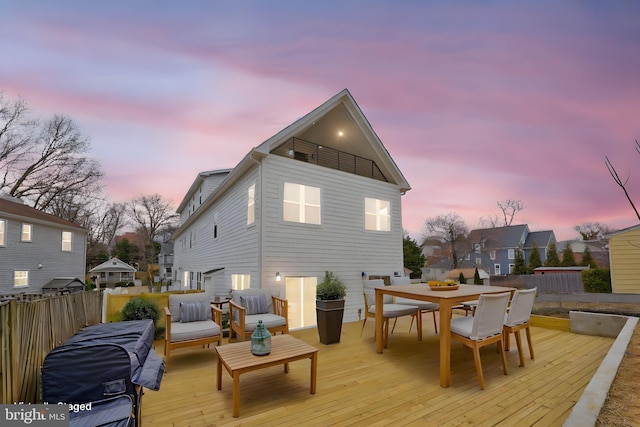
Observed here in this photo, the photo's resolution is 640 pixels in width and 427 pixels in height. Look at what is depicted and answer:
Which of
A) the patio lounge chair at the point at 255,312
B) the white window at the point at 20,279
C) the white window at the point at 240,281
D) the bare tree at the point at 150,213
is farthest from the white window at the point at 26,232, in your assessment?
the bare tree at the point at 150,213

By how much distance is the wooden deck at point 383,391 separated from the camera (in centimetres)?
270

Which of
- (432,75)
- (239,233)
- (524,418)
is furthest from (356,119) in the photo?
(524,418)

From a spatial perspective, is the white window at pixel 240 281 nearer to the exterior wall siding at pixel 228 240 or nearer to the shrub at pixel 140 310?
the exterior wall siding at pixel 228 240

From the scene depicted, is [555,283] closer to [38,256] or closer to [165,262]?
[38,256]

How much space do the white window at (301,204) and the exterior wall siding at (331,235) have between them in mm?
147

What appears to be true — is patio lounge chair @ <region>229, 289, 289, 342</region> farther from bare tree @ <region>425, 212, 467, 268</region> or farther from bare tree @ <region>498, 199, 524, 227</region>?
bare tree @ <region>498, 199, 524, 227</region>

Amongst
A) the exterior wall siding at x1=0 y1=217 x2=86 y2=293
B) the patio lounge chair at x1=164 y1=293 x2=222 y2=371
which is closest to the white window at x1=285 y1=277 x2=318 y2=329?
the patio lounge chair at x1=164 y1=293 x2=222 y2=371

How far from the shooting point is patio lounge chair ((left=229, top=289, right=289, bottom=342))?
4665mm

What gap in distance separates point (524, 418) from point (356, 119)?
727cm

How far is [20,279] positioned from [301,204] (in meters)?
14.5

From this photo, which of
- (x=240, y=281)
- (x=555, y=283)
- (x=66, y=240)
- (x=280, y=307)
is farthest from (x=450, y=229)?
(x=66, y=240)

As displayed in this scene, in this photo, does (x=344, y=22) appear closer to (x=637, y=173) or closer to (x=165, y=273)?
(x=637, y=173)

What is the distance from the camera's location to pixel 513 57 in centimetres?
673

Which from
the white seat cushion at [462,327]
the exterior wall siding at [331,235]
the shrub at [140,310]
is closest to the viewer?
the white seat cushion at [462,327]
